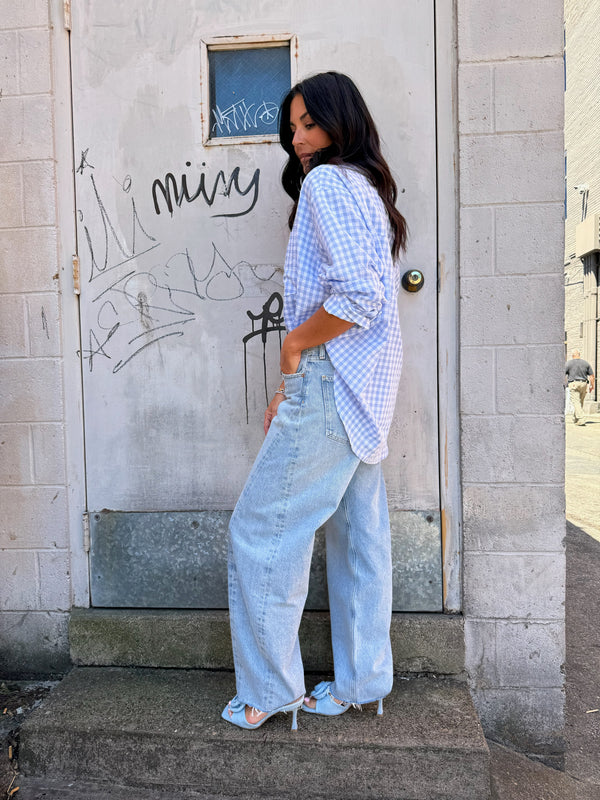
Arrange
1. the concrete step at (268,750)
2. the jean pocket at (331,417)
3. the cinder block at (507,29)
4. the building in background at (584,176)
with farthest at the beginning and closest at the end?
the building in background at (584,176), the cinder block at (507,29), the concrete step at (268,750), the jean pocket at (331,417)

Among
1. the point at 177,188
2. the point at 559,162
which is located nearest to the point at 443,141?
the point at 559,162

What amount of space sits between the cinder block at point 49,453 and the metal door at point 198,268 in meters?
0.12

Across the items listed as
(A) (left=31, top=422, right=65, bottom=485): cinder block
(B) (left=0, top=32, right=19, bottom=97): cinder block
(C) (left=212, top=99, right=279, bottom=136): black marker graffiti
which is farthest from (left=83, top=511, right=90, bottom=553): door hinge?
(B) (left=0, top=32, right=19, bottom=97): cinder block

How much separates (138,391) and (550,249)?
169cm

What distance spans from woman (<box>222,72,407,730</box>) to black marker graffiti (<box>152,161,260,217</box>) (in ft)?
1.42

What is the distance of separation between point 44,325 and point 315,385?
1320 millimetres

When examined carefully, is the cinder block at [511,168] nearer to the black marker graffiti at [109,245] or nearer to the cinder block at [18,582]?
the black marker graffiti at [109,245]

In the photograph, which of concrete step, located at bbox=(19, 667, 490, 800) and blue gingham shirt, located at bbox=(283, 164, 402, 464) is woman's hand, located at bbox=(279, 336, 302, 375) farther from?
concrete step, located at bbox=(19, 667, 490, 800)

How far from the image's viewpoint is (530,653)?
254cm

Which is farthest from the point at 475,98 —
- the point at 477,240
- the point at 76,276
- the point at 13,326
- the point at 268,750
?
the point at 268,750

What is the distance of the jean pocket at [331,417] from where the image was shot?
198 centimetres

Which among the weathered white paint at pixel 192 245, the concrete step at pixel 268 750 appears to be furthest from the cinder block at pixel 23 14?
the concrete step at pixel 268 750

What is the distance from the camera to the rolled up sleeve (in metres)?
1.83

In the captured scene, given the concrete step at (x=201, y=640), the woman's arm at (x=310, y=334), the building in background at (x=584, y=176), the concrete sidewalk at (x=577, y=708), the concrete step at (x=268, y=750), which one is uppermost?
the building in background at (x=584, y=176)
